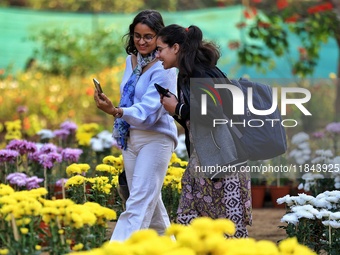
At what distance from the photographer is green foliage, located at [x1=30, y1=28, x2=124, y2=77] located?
14.7 m

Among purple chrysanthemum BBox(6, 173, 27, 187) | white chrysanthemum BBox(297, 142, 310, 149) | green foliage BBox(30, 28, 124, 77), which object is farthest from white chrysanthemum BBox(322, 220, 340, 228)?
green foliage BBox(30, 28, 124, 77)

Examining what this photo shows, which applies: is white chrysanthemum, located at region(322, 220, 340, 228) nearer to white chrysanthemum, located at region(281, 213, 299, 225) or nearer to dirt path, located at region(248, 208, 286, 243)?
white chrysanthemum, located at region(281, 213, 299, 225)

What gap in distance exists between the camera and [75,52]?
48.6ft

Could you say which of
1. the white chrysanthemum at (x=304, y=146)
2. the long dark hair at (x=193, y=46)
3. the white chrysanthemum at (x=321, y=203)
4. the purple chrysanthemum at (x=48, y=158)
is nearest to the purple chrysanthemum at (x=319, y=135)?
the white chrysanthemum at (x=304, y=146)

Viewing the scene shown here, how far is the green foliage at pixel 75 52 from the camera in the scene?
14.7m

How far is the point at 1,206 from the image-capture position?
4531mm

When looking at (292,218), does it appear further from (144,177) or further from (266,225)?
(266,225)

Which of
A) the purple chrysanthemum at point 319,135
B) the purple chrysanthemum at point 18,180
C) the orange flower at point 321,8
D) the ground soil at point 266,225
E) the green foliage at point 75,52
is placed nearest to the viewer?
the purple chrysanthemum at point 18,180


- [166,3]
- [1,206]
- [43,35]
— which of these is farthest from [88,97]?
[1,206]

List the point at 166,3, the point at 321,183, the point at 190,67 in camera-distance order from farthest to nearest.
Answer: the point at 166,3
the point at 321,183
the point at 190,67

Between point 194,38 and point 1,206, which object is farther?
point 194,38

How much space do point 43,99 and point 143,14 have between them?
7.57 meters

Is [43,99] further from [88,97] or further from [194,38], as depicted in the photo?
[194,38]

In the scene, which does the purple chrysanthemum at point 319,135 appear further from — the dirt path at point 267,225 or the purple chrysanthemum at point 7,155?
the purple chrysanthemum at point 7,155
